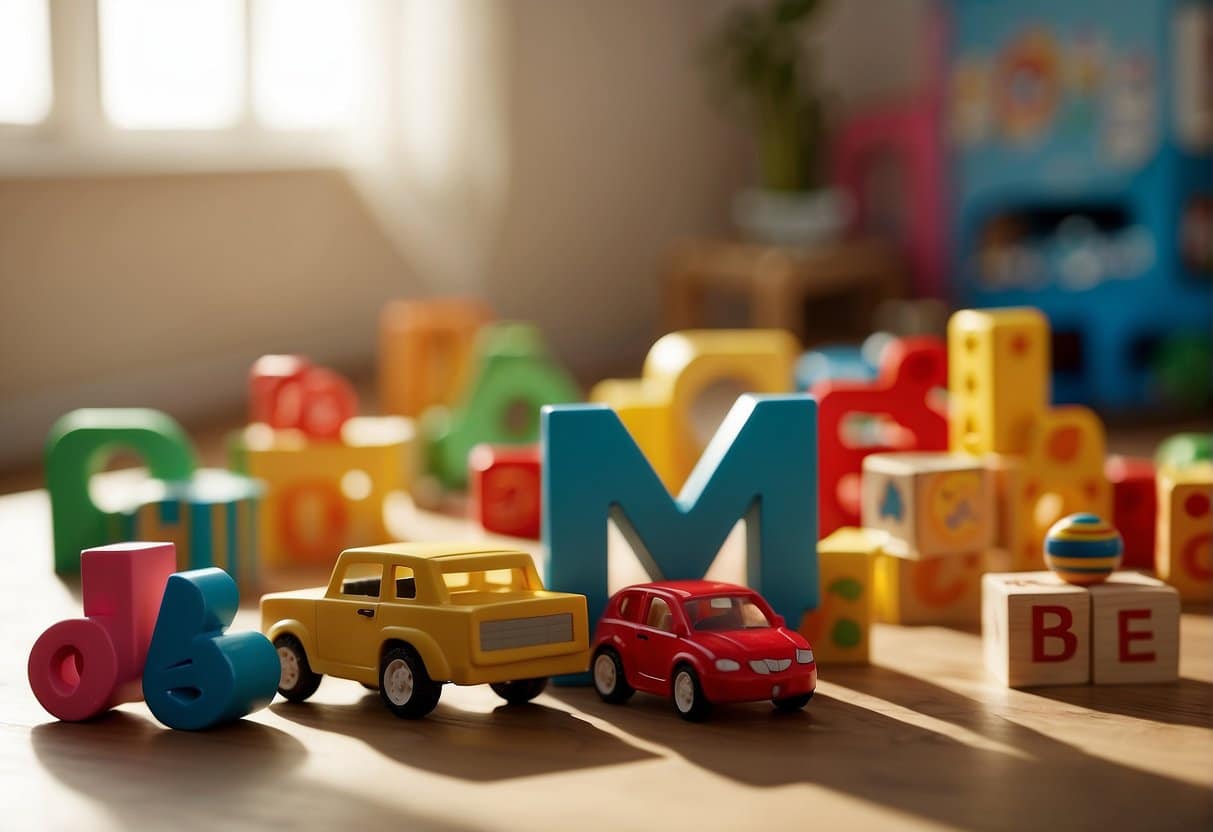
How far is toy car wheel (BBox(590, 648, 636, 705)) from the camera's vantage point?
307 cm

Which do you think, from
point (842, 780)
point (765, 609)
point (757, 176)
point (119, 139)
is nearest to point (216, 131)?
Result: point (119, 139)

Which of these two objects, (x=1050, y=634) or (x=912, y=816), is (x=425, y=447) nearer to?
(x=1050, y=634)

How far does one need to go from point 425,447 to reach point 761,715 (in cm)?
254

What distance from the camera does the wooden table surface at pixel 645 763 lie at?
8.12 feet

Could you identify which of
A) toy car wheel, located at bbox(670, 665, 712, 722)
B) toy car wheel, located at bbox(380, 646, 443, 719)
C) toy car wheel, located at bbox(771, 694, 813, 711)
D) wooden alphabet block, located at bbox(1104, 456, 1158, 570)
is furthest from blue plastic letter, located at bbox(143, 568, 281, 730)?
wooden alphabet block, located at bbox(1104, 456, 1158, 570)

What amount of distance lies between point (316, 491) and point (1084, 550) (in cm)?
206

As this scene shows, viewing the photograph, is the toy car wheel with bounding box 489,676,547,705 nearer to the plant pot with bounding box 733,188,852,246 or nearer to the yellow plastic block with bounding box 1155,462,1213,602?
the yellow plastic block with bounding box 1155,462,1213,602

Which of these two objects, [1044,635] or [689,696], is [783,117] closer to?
[1044,635]

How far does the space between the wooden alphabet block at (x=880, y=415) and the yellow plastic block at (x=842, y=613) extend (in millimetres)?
972

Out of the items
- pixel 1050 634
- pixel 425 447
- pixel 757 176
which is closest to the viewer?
pixel 1050 634

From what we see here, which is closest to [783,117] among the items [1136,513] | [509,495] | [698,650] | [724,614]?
[509,495]

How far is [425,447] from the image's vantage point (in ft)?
17.6

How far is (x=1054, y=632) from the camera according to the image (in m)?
3.18

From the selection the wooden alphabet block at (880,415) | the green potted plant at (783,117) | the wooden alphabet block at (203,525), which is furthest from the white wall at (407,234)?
the wooden alphabet block at (880,415)
